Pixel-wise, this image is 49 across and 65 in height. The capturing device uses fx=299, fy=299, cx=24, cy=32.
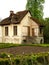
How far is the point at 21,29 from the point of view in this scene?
4722 cm

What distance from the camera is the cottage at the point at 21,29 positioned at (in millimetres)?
47250

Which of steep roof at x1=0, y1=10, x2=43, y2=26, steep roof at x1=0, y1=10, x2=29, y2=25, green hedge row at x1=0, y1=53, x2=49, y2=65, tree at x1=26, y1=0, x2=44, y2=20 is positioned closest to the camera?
green hedge row at x1=0, y1=53, x2=49, y2=65

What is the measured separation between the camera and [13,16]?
48844mm

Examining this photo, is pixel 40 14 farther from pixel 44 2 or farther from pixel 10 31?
pixel 10 31

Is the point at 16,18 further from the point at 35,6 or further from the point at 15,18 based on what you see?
the point at 35,6

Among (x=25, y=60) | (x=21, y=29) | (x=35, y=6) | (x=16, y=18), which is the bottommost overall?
(x=25, y=60)

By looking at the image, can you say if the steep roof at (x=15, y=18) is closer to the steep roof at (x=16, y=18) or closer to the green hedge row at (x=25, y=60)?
the steep roof at (x=16, y=18)

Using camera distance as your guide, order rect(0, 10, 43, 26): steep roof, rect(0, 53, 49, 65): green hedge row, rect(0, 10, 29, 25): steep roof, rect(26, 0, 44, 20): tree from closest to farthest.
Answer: rect(0, 53, 49, 65): green hedge row
rect(0, 10, 29, 25): steep roof
rect(0, 10, 43, 26): steep roof
rect(26, 0, 44, 20): tree

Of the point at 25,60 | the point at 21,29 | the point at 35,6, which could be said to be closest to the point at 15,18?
the point at 21,29

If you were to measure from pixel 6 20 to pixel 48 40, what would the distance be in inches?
313

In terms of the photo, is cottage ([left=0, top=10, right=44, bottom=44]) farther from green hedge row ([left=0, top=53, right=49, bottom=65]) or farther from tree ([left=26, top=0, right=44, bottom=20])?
green hedge row ([left=0, top=53, right=49, bottom=65])

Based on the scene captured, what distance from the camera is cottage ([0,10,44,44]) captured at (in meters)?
47.2

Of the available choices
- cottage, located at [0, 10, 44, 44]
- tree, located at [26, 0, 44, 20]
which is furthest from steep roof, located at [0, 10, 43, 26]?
tree, located at [26, 0, 44, 20]

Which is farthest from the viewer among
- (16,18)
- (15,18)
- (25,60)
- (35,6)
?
(35,6)
